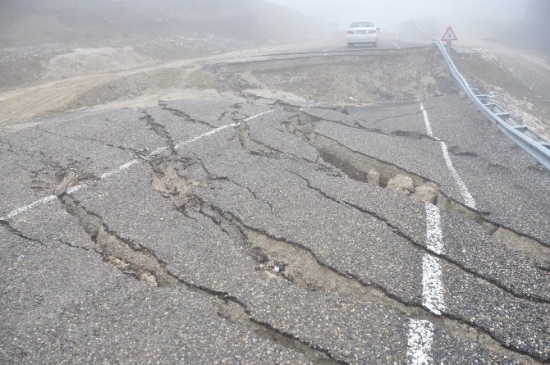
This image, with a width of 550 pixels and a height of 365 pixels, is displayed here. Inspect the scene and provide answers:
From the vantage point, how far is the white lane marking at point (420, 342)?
107 inches

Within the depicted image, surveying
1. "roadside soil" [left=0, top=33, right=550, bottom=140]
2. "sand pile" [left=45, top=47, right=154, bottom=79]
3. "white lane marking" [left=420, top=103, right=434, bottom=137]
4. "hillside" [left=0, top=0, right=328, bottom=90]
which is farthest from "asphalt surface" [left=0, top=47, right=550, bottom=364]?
"hillside" [left=0, top=0, right=328, bottom=90]

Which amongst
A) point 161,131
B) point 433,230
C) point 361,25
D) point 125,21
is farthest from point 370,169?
point 125,21

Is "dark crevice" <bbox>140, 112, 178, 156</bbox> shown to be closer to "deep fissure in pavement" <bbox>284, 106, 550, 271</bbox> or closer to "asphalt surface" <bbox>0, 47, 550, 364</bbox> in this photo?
"asphalt surface" <bbox>0, 47, 550, 364</bbox>

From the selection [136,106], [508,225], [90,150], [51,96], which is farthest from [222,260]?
[51,96]

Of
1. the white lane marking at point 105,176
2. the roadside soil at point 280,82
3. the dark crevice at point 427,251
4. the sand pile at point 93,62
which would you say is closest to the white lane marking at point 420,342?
the dark crevice at point 427,251

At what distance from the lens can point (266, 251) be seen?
4.07 metres

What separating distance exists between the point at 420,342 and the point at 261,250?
1.89m

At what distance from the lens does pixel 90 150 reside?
6.31 m

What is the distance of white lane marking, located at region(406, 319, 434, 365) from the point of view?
2719mm

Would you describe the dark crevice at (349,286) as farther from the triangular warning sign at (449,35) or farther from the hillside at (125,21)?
the hillside at (125,21)

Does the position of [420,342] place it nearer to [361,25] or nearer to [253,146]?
[253,146]

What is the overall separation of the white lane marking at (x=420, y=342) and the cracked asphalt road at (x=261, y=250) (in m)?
0.02

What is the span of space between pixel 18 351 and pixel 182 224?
2.03 metres

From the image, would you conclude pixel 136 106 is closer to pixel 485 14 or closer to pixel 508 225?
pixel 508 225
